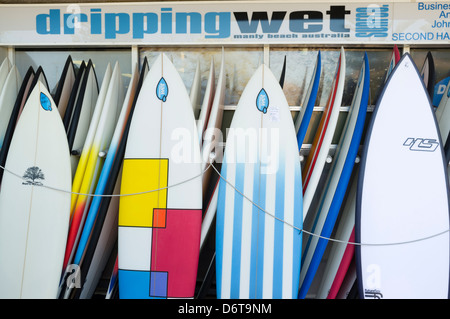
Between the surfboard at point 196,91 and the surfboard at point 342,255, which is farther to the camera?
the surfboard at point 196,91

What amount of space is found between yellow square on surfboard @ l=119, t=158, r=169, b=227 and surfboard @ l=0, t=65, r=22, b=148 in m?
0.89

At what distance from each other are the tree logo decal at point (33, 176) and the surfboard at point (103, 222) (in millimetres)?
333

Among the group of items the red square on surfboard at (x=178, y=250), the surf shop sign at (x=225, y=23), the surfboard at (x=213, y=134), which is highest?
the surf shop sign at (x=225, y=23)

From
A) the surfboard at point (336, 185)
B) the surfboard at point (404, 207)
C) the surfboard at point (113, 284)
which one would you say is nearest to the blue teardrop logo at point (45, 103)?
the surfboard at point (113, 284)

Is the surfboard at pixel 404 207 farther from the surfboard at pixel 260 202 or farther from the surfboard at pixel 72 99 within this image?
the surfboard at pixel 72 99

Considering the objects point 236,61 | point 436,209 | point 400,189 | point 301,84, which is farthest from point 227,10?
point 436,209

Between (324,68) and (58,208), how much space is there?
2056 millimetres

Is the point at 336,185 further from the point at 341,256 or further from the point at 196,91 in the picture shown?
the point at 196,91

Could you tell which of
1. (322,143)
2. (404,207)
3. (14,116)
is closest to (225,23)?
(322,143)

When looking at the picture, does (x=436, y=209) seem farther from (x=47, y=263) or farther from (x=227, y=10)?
(x=47, y=263)

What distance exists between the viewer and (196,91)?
2756 mm

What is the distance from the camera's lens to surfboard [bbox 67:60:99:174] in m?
2.53

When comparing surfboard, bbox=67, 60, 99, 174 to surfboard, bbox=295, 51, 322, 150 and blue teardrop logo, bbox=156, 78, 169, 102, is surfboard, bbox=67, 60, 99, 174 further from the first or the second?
surfboard, bbox=295, 51, 322, 150

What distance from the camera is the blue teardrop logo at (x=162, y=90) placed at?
239 cm
